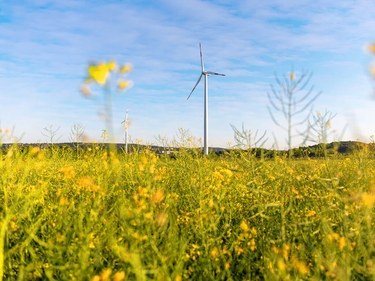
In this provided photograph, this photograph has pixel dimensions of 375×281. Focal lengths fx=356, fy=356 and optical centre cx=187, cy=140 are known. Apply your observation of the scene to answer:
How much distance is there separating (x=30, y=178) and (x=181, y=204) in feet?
10.3

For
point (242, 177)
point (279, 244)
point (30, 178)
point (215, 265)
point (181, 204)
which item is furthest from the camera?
point (30, 178)

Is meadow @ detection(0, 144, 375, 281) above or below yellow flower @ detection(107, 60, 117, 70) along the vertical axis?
below

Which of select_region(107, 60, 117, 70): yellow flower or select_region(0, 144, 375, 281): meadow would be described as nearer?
select_region(107, 60, 117, 70): yellow flower

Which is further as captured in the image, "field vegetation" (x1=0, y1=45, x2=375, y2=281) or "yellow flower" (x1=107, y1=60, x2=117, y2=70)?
"field vegetation" (x1=0, y1=45, x2=375, y2=281)

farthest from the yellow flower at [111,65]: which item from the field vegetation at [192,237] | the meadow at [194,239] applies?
the meadow at [194,239]

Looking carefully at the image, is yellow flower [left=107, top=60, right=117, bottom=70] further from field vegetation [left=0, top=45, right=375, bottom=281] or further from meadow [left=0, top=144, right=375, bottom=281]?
meadow [left=0, top=144, right=375, bottom=281]

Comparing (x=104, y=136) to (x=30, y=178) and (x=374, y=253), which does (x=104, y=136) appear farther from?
(x=374, y=253)

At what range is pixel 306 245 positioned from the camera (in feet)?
10.3

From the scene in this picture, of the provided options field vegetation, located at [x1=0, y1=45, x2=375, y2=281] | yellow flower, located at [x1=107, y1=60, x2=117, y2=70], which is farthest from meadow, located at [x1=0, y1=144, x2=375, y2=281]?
yellow flower, located at [x1=107, y1=60, x2=117, y2=70]

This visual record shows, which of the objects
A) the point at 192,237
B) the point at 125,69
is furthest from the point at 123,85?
the point at 192,237

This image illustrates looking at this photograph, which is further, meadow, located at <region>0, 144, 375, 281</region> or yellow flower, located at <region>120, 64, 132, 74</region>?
meadow, located at <region>0, 144, 375, 281</region>

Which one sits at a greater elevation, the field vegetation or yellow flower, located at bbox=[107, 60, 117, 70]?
yellow flower, located at bbox=[107, 60, 117, 70]

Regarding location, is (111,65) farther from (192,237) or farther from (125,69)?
(192,237)

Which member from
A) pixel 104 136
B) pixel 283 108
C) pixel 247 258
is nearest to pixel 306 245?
pixel 247 258
